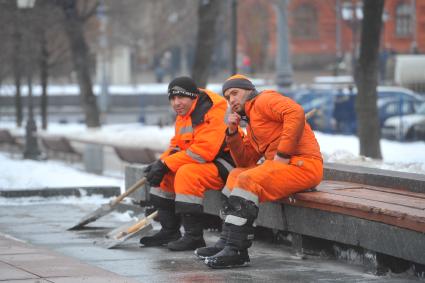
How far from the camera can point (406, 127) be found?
81.2ft

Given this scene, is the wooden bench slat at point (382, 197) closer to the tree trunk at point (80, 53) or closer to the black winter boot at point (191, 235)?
the black winter boot at point (191, 235)

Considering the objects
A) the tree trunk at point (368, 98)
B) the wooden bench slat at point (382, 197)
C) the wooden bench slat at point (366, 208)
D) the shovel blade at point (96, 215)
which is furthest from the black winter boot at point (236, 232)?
the tree trunk at point (368, 98)

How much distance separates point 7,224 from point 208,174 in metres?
2.81

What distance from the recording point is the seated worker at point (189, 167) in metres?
8.27

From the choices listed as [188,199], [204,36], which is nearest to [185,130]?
[188,199]

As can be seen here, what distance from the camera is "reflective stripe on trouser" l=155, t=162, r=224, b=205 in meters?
8.24

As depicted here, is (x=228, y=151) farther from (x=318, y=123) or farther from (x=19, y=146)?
(x=318, y=123)

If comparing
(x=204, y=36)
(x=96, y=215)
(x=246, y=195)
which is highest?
(x=204, y=36)

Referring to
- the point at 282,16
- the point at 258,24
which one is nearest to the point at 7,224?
the point at 282,16

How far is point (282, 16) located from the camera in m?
29.0

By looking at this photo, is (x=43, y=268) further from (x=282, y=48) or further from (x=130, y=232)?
(x=282, y=48)

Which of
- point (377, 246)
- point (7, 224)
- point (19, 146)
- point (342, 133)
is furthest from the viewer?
point (342, 133)

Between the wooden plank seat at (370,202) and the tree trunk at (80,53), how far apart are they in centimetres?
1749

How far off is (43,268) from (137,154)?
9932 millimetres
